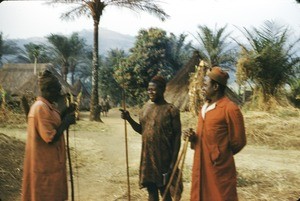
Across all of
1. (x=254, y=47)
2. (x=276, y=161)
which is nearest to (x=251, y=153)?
(x=276, y=161)

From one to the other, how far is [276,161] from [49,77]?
15.8 feet

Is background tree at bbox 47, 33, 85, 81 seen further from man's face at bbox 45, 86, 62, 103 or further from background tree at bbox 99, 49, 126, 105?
man's face at bbox 45, 86, 62, 103

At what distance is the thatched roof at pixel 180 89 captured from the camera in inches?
618

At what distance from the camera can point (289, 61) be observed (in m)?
8.38

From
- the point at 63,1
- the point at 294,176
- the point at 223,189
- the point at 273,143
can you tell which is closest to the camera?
the point at 223,189

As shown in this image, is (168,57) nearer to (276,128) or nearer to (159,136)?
(276,128)

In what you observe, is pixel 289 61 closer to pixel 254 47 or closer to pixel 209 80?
pixel 254 47

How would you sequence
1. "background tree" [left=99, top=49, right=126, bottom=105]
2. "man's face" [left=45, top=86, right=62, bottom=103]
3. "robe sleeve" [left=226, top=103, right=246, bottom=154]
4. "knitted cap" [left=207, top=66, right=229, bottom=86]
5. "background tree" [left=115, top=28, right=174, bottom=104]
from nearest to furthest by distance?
"robe sleeve" [left=226, top=103, right=246, bottom=154], "knitted cap" [left=207, top=66, right=229, bottom=86], "man's face" [left=45, top=86, right=62, bottom=103], "background tree" [left=115, top=28, right=174, bottom=104], "background tree" [left=99, top=49, right=126, bottom=105]

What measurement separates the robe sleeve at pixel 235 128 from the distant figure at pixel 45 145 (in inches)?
46.0

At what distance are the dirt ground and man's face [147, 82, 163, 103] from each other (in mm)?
1556

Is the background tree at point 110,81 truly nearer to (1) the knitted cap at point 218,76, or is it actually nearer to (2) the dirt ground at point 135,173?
(2) the dirt ground at point 135,173

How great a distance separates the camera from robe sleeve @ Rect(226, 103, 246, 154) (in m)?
2.57

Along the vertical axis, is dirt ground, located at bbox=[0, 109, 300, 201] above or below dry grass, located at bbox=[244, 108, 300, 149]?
below

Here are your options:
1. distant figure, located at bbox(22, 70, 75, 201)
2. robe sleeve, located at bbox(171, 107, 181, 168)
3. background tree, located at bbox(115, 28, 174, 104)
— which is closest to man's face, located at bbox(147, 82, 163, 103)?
robe sleeve, located at bbox(171, 107, 181, 168)
